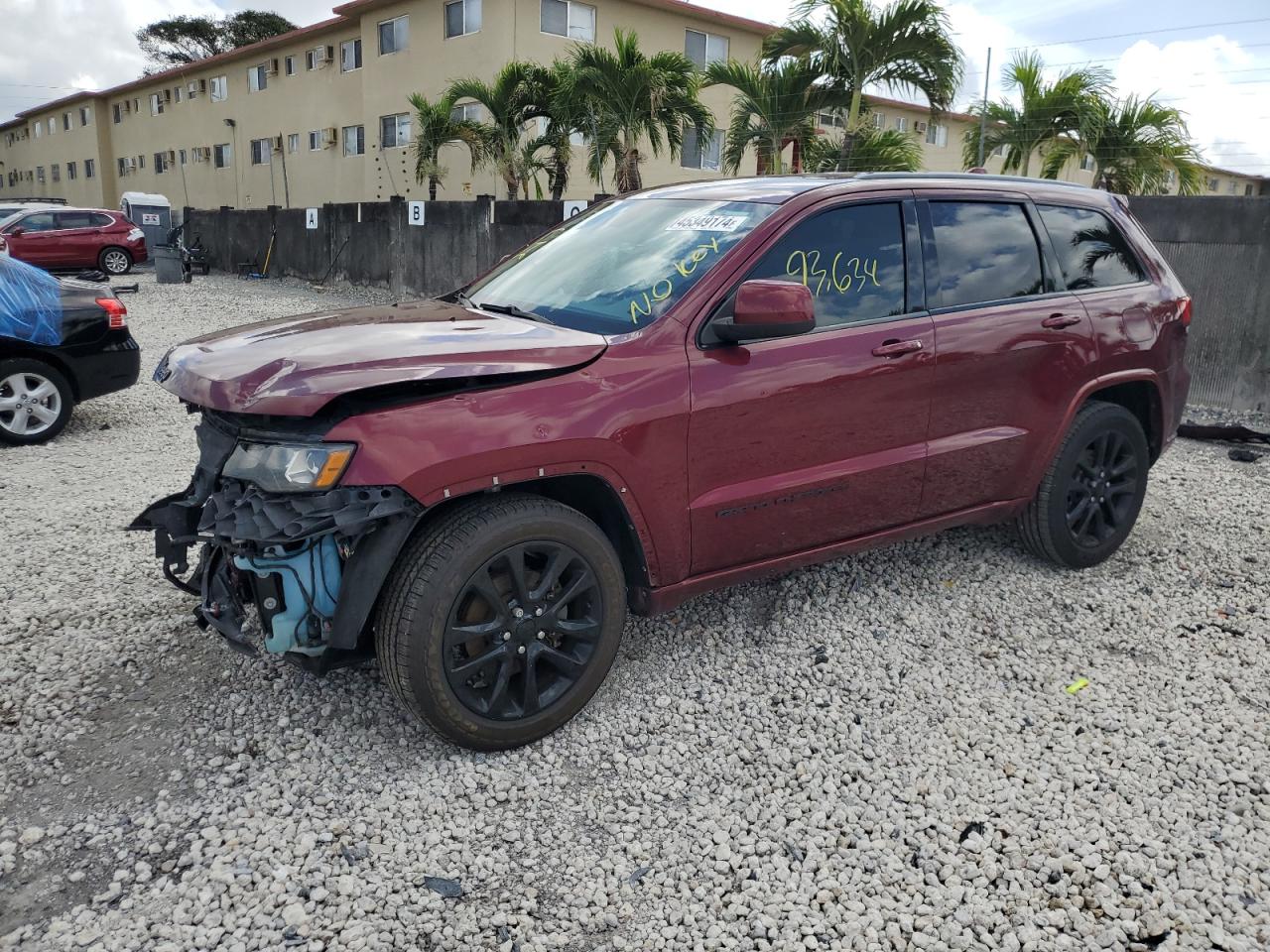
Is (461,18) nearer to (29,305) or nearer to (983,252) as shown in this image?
(29,305)

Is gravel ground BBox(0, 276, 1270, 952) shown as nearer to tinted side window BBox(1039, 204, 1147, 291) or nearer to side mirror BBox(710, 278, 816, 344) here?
side mirror BBox(710, 278, 816, 344)

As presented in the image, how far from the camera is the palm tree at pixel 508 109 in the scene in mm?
17734

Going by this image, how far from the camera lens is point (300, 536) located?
274 centimetres

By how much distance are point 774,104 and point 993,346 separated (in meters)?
10.6

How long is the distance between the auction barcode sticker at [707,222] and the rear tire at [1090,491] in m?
2.01

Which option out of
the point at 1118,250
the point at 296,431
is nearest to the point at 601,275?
the point at 296,431

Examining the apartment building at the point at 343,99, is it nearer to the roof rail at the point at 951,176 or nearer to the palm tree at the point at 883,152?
the palm tree at the point at 883,152

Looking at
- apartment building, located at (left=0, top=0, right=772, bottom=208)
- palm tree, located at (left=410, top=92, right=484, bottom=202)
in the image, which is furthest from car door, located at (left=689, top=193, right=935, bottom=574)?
palm tree, located at (left=410, top=92, right=484, bottom=202)

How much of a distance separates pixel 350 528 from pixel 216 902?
3.43ft

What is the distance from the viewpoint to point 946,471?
406 centimetres

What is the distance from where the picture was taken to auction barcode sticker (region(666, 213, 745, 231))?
11.8 ft

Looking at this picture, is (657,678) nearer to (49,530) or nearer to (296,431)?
(296,431)

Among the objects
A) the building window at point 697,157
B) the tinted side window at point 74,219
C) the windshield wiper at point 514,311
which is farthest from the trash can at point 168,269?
the windshield wiper at point 514,311

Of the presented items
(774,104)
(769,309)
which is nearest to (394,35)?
(774,104)
